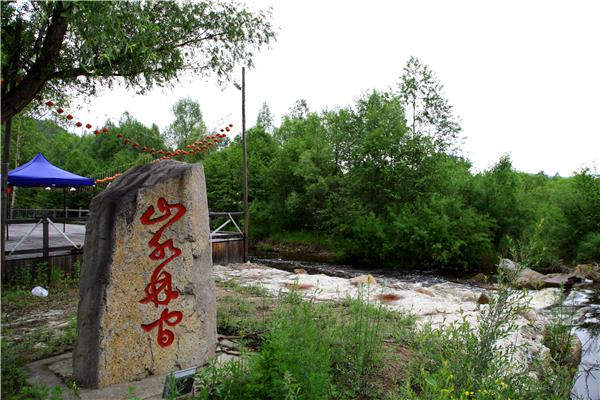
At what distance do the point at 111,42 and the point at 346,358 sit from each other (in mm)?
3331

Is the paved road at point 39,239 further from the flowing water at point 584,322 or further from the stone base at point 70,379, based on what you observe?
the flowing water at point 584,322

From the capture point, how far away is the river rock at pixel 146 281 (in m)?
3.52

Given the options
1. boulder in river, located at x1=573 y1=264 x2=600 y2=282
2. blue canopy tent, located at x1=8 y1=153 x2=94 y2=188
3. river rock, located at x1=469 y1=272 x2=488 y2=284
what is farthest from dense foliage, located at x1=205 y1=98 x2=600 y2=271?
blue canopy tent, located at x1=8 y1=153 x2=94 y2=188

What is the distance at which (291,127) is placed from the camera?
3672 centimetres

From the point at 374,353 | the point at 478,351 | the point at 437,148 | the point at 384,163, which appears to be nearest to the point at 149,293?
the point at 374,353

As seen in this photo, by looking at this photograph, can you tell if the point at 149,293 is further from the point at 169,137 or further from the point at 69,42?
the point at 169,137

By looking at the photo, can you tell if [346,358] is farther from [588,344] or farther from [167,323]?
[588,344]

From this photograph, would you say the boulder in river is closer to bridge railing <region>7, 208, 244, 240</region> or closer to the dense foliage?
the dense foliage

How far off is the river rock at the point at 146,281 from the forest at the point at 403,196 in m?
9.66

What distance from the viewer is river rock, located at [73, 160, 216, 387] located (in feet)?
11.5

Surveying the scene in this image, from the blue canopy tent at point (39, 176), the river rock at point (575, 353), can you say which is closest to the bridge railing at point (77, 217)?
the blue canopy tent at point (39, 176)

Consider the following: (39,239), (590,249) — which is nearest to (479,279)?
(590,249)

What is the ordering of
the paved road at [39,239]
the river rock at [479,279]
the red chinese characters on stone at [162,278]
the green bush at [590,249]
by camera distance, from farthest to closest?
1. the green bush at [590,249]
2. the river rock at [479,279]
3. the paved road at [39,239]
4. the red chinese characters on stone at [162,278]

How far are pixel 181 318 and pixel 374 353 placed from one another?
5.73 ft
